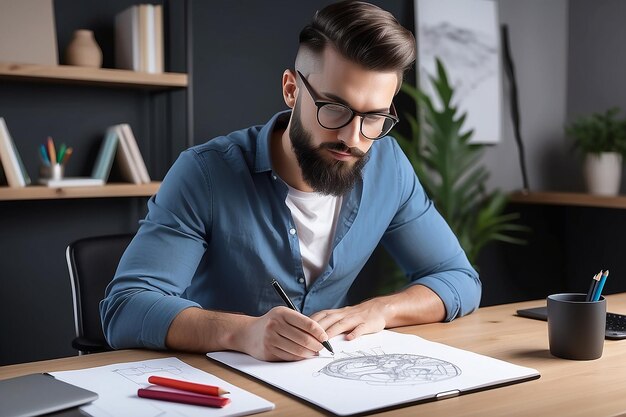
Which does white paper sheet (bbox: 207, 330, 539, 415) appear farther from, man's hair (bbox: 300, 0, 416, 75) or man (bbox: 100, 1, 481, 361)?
man's hair (bbox: 300, 0, 416, 75)

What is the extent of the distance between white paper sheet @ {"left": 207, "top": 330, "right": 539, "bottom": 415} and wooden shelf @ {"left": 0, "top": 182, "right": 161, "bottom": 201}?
5.01 feet

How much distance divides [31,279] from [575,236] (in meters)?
2.74

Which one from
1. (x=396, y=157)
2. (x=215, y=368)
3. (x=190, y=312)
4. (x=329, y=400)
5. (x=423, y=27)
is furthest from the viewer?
(x=423, y=27)

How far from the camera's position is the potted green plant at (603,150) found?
139 inches

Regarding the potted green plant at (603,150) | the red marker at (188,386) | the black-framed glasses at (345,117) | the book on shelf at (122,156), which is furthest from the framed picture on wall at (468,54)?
the red marker at (188,386)

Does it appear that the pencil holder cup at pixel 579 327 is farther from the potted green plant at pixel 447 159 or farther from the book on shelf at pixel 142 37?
the potted green plant at pixel 447 159

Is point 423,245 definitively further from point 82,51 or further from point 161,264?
point 82,51

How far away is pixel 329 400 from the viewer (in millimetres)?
966

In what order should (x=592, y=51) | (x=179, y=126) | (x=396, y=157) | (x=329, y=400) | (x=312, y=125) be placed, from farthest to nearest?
(x=592, y=51) → (x=179, y=126) → (x=396, y=157) → (x=312, y=125) → (x=329, y=400)

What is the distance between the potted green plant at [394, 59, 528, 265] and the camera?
3.28 metres

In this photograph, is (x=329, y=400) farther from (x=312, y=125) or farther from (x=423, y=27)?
(x=423, y=27)

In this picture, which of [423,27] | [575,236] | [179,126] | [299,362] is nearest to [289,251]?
[299,362]

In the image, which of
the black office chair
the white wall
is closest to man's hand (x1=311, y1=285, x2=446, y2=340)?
the black office chair

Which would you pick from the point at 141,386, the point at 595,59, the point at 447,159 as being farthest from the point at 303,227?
the point at 595,59
